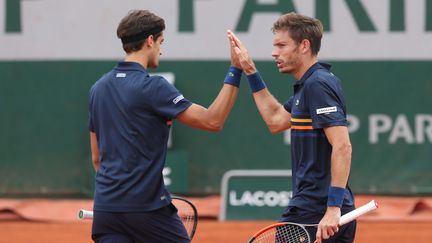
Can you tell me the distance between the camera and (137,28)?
474 cm

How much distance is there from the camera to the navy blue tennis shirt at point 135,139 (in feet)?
15.3

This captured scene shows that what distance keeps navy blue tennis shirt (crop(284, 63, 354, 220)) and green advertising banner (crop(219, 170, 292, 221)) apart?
548 centimetres

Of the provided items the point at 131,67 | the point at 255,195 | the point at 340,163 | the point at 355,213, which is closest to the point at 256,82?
the point at 131,67

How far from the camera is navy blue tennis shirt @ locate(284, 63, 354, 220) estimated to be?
4.69 meters

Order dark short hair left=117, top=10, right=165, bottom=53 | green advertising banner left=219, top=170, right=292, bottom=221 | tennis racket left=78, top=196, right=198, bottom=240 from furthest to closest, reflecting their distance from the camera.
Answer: green advertising banner left=219, top=170, right=292, bottom=221 < tennis racket left=78, top=196, right=198, bottom=240 < dark short hair left=117, top=10, right=165, bottom=53

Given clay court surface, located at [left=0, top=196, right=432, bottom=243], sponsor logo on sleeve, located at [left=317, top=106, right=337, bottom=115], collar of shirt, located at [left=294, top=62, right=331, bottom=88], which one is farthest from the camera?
clay court surface, located at [left=0, top=196, right=432, bottom=243]

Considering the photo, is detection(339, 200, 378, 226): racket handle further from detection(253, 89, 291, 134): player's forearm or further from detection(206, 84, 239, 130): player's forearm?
detection(253, 89, 291, 134): player's forearm

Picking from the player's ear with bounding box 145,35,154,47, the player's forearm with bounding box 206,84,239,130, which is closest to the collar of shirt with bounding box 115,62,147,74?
the player's ear with bounding box 145,35,154,47

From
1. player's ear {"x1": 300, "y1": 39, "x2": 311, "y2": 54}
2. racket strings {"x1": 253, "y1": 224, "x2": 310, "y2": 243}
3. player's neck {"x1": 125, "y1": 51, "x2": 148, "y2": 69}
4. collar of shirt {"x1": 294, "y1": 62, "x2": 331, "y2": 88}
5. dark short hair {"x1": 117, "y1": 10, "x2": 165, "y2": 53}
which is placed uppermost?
dark short hair {"x1": 117, "y1": 10, "x2": 165, "y2": 53}

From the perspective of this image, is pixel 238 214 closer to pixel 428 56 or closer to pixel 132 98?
pixel 428 56

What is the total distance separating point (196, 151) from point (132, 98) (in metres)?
6.34

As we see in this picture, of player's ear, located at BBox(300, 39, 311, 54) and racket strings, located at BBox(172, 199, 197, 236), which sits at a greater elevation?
player's ear, located at BBox(300, 39, 311, 54)

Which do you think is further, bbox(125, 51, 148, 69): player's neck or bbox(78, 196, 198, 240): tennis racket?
bbox(78, 196, 198, 240): tennis racket

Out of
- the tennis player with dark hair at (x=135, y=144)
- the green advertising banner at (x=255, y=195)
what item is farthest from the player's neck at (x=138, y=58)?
the green advertising banner at (x=255, y=195)
